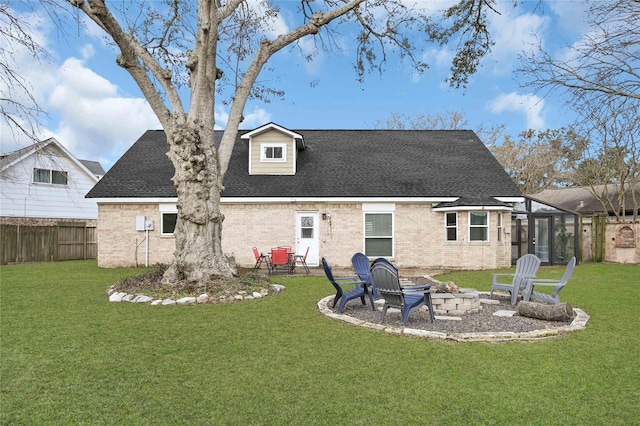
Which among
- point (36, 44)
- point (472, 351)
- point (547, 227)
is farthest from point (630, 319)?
point (36, 44)

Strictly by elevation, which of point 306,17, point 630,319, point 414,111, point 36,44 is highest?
point 414,111

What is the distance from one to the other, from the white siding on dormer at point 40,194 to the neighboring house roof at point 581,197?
31229 millimetres

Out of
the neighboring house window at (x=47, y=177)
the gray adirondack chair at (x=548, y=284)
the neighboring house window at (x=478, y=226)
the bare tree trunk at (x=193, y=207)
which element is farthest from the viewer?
the neighboring house window at (x=47, y=177)

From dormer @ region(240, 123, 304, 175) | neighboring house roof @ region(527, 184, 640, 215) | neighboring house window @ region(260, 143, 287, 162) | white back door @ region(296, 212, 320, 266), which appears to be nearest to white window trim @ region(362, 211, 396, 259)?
white back door @ region(296, 212, 320, 266)

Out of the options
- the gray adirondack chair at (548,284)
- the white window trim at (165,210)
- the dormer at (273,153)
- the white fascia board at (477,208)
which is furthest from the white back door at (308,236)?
the gray adirondack chair at (548,284)

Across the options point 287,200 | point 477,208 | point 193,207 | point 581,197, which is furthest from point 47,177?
point 581,197

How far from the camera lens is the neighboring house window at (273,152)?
18109mm

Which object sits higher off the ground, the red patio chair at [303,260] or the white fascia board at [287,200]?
the white fascia board at [287,200]

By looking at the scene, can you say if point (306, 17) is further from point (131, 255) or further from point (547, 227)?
point (547, 227)

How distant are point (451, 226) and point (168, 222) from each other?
11.8 m

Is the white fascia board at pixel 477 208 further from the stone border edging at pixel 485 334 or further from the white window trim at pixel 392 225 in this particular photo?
the stone border edging at pixel 485 334

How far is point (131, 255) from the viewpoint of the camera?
1659 centimetres

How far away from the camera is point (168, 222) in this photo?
55.0ft

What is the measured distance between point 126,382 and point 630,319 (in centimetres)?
829
